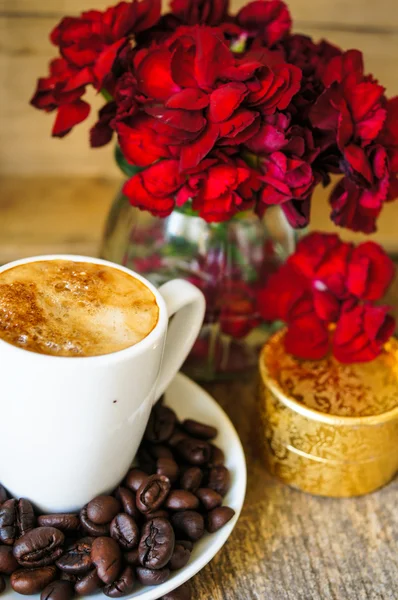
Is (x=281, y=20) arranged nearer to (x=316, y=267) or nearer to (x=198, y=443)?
(x=316, y=267)

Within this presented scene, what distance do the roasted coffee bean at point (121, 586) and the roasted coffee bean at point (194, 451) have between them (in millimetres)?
133

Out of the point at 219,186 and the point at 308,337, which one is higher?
the point at 219,186

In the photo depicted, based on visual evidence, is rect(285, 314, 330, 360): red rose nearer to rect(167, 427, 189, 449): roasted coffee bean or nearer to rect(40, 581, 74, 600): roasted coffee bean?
rect(167, 427, 189, 449): roasted coffee bean

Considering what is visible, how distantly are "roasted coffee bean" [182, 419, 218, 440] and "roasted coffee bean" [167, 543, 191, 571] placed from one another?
0.13 metres

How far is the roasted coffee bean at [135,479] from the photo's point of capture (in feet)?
1.95

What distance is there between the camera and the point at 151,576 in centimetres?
53

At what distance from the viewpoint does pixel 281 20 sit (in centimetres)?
66

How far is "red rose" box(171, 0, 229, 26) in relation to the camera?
2.20ft

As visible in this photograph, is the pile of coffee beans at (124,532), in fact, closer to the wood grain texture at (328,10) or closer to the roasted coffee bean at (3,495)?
the roasted coffee bean at (3,495)

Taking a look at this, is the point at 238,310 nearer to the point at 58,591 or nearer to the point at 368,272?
the point at 368,272

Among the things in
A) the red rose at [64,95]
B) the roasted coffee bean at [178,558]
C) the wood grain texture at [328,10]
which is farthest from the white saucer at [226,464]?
the wood grain texture at [328,10]

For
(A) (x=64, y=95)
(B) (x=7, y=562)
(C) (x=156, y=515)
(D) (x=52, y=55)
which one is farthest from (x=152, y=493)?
(D) (x=52, y=55)

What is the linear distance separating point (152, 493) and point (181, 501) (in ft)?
0.08

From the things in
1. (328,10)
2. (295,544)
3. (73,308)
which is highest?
(328,10)
